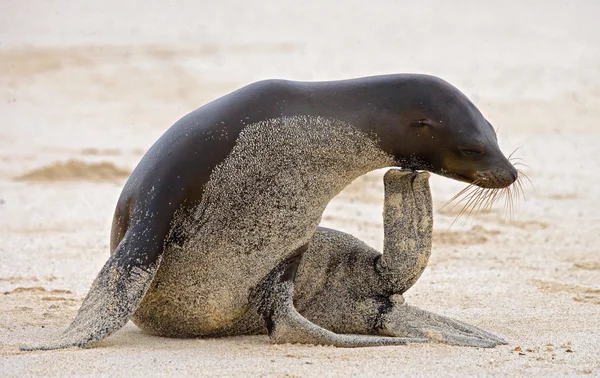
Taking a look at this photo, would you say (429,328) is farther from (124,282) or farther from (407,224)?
(124,282)

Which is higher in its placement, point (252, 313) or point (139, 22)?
point (139, 22)

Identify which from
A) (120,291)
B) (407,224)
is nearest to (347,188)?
(407,224)

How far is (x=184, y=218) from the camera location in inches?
223

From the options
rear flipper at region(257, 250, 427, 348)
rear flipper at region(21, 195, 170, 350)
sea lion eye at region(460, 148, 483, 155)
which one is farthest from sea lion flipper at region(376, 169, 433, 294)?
rear flipper at region(21, 195, 170, 350)

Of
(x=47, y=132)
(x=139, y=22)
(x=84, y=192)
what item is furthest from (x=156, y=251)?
(x=139, y=22)

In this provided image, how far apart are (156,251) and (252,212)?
55 centimetres

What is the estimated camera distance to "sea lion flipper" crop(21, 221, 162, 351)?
5539mm

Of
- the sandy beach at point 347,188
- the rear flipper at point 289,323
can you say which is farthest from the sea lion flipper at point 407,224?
the sandy beach at point 347,188

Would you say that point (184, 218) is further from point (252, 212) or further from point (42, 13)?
point (42, 13)

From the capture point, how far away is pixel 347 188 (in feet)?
44.8

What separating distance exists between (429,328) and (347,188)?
298 inches

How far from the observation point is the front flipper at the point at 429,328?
5.98 m

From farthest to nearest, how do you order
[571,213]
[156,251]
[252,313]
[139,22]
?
[139,22]
[571,213]
[252,313]
[156,251]

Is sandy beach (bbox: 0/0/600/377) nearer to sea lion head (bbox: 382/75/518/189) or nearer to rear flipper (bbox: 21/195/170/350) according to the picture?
rear flipper (bbox: 21/195/170/350)
